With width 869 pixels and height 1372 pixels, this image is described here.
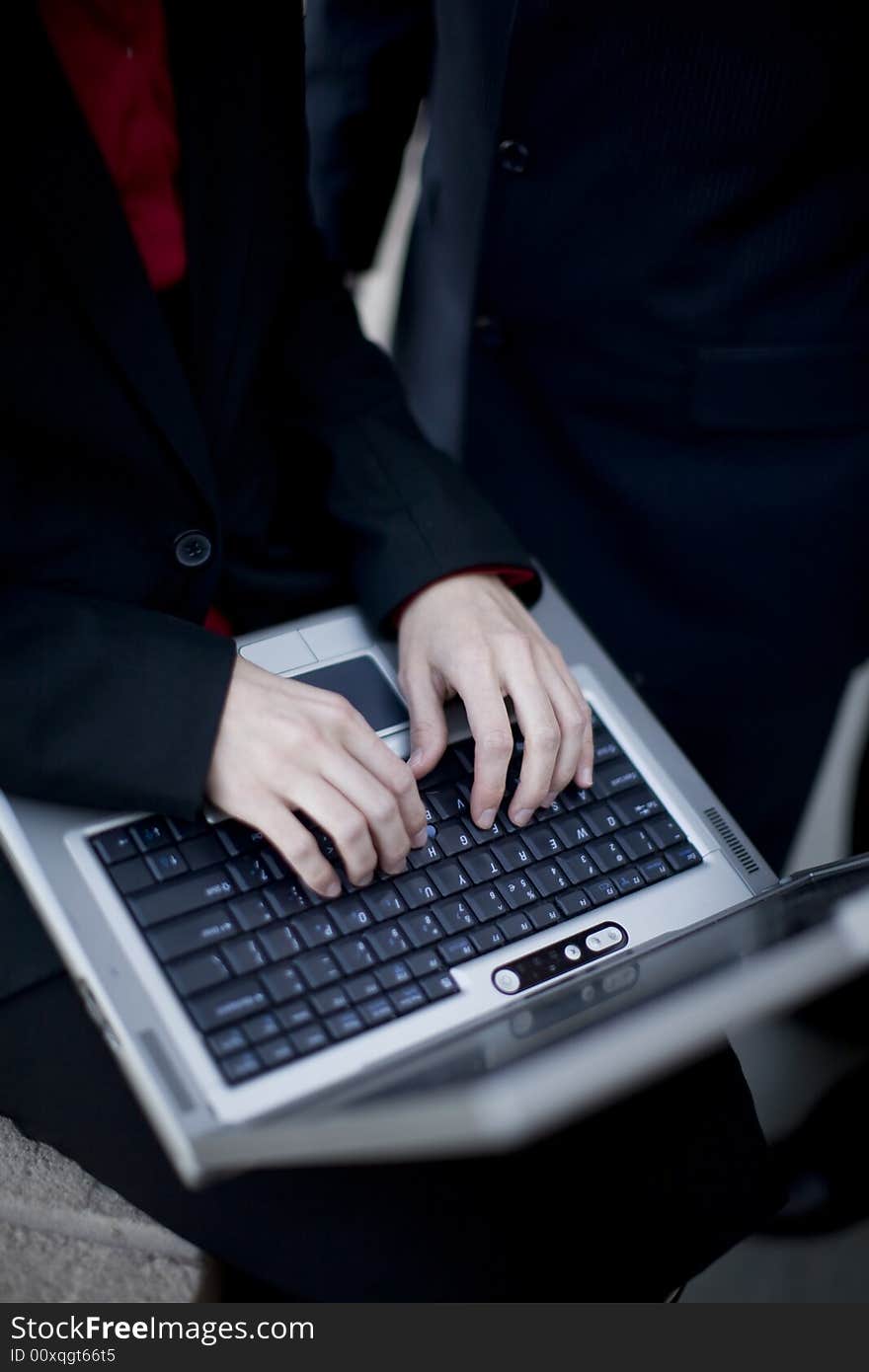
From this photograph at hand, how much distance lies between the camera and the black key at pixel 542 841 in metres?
0.67

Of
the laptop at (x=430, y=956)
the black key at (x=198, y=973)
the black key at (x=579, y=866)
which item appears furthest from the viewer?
the black key at (x=579, y=866)

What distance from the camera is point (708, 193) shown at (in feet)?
2.77

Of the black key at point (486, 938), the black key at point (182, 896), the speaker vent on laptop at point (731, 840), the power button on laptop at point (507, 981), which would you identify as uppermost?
the black key at point (182, 896)

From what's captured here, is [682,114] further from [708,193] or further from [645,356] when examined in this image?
[645,356]

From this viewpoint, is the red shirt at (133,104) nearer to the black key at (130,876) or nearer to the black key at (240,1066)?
the black key at (130,876)

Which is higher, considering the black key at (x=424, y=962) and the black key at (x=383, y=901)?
the black key at (x=383, y=901)

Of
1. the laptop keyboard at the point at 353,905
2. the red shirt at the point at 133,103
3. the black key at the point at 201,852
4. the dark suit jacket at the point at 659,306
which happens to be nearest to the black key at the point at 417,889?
the laptop keyboard at the point at 353,905

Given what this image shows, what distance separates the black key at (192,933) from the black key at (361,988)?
69mm

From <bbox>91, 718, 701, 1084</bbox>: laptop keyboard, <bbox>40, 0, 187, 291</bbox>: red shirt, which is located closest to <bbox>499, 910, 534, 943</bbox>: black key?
<bbox>91, 718, 701, 1084</bbox>: laptop keyboard

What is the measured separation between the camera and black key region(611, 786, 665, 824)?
0.70 m

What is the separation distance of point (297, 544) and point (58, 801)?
0.32 meters

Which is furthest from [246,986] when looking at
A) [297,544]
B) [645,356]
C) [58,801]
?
[645,356]

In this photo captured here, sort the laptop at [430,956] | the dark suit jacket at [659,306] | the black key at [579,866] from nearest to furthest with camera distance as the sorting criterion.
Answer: the laptop at [430,956] < the black key at [579,866] < the dark suit jacket at [659,306]

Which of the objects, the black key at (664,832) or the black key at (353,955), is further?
the black key at (664,832)
